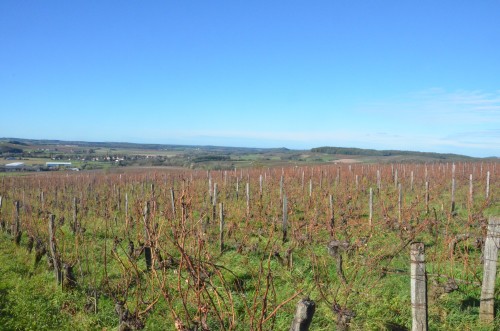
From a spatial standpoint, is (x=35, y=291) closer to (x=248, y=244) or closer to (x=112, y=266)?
(x=112, y=266)

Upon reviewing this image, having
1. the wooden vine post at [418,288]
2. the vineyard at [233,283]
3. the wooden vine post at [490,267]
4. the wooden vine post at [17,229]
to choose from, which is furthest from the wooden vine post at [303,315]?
the wooden vine post at [17,229]

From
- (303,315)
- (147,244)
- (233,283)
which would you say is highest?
(303,315)

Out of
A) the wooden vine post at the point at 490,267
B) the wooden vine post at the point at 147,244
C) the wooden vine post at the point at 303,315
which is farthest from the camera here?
the wooden vine post at the point at 490,267

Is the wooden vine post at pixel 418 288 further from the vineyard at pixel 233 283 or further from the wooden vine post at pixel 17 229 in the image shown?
the wooden vine post at pixel 17 229

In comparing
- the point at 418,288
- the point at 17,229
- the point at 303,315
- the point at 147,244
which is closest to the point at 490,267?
the point at 418,288

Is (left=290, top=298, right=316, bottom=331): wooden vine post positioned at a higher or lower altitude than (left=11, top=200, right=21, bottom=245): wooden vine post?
higher

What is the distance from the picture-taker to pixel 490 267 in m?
3.97

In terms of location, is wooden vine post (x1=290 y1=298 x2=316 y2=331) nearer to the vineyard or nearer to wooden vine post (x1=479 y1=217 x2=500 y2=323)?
the vineyard

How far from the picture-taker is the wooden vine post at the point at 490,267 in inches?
154

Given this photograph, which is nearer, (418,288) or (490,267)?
(418,288)

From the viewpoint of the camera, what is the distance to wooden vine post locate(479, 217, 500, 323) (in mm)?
3900

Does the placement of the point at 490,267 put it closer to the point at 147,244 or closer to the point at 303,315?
the point at 303,315

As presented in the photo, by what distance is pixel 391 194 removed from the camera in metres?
17.1

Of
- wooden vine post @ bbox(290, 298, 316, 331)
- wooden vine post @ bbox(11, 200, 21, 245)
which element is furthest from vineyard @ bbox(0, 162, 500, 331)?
wooden vine post @ bbox(11, 200, 21, 245)
